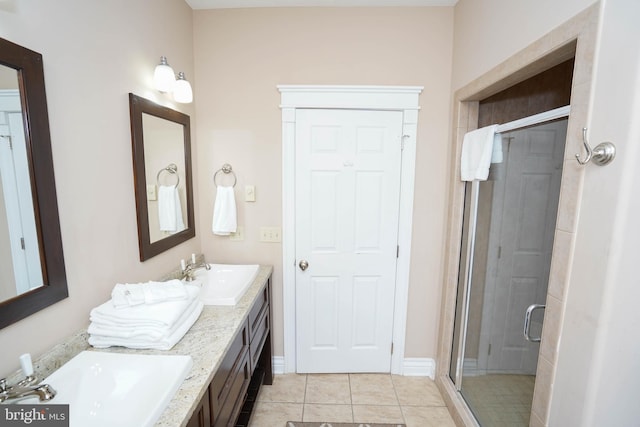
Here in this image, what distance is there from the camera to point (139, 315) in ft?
3.59

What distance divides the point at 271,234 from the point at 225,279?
0.46 meters

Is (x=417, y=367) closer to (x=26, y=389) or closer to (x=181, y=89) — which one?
(x=26, y=389)

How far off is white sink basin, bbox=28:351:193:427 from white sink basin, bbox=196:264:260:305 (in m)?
0.67

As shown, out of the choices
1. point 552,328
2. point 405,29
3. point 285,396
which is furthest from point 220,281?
point 405,29

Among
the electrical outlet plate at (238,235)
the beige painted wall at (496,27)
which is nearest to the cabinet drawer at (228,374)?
the electrical outlet plate at (238,235)

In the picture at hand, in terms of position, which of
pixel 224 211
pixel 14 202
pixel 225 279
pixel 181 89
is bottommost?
pixel 225 279

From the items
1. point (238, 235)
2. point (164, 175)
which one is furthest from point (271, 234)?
point (164, 175)

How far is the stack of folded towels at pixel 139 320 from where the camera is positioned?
1073 millimetres

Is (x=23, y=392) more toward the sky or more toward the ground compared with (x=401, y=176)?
more toward the ground

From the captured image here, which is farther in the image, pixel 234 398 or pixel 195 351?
pixel 234 398

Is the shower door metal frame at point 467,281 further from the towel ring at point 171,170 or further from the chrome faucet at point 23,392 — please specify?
the chrome faucet at point 23,392

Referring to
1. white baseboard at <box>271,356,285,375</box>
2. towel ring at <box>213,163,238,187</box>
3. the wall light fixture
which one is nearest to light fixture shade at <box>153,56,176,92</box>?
the wall light fixture

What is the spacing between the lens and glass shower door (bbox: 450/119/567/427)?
1.61 meters

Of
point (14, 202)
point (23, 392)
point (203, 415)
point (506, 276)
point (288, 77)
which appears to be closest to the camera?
point (23, 392)
